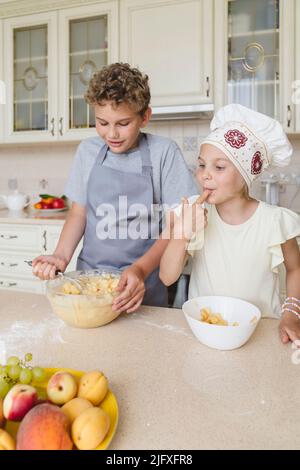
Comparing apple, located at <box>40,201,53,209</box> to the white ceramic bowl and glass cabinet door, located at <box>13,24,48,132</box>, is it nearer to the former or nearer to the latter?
glass cabinet door, located at <box>13,24,48,132</box>

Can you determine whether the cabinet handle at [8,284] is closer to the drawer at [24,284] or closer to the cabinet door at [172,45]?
the drawer at [24,284]

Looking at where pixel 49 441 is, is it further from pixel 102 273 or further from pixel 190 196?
pixel 190 196

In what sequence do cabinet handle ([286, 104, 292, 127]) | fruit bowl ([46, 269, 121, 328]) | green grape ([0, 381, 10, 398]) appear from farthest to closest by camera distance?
cabinet handle ([286, 104, 292, 127]) < fruit bowl ([46, 269, 121, 328]) < green grape ([0, 381, 10, 398])

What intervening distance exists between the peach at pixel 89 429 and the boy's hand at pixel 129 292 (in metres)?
0.40

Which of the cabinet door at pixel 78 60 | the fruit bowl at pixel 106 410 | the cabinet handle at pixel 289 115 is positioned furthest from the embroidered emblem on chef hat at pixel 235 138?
the cabinet door at pixel 78 60

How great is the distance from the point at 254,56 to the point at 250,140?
1564 millimetres

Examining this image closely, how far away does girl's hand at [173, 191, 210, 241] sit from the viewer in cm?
91

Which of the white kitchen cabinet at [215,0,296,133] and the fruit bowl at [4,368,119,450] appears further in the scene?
the white kitchen cabinet at [215,0,296,133]

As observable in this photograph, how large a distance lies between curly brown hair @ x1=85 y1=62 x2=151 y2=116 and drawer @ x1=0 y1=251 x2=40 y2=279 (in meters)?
1.61

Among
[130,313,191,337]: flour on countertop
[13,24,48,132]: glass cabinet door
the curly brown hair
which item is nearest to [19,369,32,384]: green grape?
[130,313,191,337]: flour on countertop

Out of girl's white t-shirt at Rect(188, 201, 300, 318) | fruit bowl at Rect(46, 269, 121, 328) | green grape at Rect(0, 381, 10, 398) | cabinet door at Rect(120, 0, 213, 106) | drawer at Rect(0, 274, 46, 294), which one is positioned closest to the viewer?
green grape at Rect(0, 381, 10, 398)

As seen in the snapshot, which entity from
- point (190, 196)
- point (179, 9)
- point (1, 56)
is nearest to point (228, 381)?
point (190, 196)

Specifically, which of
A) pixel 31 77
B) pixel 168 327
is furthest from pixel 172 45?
pixel 168 327

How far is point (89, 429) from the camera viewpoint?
1.51ft
